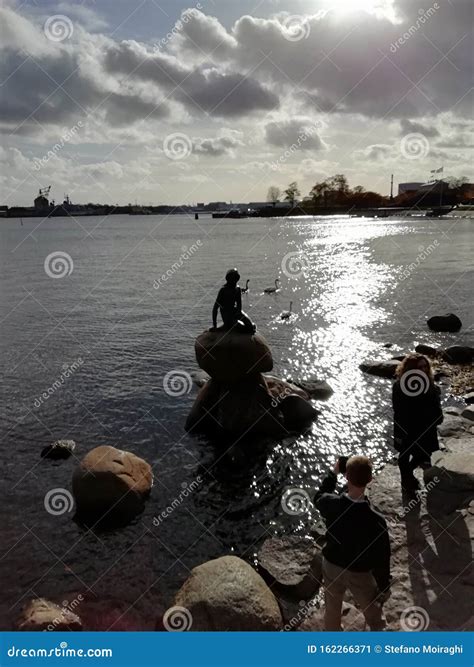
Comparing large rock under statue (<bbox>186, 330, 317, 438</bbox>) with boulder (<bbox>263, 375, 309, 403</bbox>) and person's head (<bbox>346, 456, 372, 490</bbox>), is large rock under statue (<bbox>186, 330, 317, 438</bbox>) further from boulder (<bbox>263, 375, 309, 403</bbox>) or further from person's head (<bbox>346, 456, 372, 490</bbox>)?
person's head (<bbox>346, 456, 372, 490</bbox>)

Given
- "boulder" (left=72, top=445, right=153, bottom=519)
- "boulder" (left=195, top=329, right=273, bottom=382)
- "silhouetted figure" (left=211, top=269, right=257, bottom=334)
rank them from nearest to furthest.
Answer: "boulder" (left=72, top=445, right=153, bottom=519), "silhouetted figure" (left=211, top=269, right=257, bottom=334), "boulder" (left=195, top=329, right=273, bottom=382)

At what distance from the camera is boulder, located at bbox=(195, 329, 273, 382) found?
46.6 ft

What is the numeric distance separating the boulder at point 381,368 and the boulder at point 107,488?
Result: 11.6 meters

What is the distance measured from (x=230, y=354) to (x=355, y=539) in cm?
925

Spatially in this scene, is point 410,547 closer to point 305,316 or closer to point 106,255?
point 305,316

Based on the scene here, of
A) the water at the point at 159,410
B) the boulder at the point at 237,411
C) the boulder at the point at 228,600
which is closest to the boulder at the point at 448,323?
the water at the point at 159,410

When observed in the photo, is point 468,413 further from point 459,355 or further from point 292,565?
point 292,565

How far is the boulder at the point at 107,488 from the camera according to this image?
10789 mm

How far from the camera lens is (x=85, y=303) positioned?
1506 inches

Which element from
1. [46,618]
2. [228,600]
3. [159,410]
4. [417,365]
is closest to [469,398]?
[417,365]

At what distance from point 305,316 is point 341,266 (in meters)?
29.5

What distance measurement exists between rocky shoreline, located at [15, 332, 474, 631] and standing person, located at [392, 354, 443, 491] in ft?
3.65

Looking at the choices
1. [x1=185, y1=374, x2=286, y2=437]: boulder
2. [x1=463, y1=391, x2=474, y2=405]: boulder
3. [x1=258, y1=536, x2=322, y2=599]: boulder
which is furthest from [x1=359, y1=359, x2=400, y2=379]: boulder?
[x1=258, y1=536, x2=322, y2=599]: boulder
